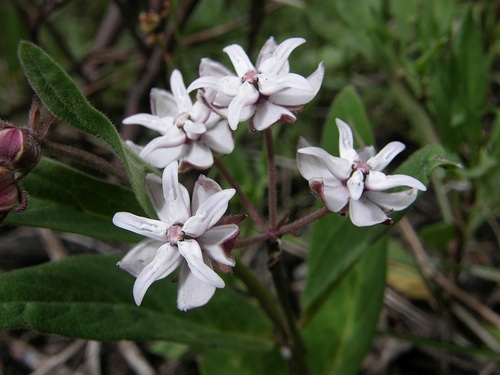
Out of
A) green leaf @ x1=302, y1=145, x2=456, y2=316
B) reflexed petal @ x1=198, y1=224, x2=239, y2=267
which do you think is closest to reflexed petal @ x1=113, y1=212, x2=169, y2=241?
reflexed petal @ x1=198, y1=224, x2=239, y2=267

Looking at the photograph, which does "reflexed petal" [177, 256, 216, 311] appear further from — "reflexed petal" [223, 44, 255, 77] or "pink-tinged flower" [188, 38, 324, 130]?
"reflexed petal" [223, 44, 255, 77]

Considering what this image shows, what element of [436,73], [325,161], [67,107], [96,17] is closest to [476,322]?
[436,73]

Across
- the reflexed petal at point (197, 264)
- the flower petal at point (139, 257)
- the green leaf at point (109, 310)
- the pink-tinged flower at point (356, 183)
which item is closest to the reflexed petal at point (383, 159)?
the pink-tinged flower at point (356, 183)

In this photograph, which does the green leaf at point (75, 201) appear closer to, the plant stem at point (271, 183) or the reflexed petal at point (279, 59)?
the plant stem at point (271, 183)

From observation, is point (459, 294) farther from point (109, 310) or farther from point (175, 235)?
point (175, 235)

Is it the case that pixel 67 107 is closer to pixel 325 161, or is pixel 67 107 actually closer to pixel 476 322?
pixel 325 161

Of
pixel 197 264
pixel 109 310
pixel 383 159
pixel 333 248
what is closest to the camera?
pixel 197 264

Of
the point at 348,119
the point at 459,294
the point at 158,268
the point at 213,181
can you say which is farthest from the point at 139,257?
the point at 459,294
